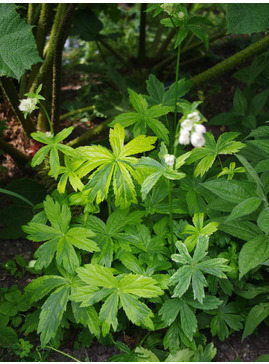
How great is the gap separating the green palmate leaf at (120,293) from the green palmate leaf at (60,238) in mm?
69

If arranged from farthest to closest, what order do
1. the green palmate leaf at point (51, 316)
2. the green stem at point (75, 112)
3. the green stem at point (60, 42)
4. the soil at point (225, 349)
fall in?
the green stem at point (75, 112) < the green stem at point (60, 42) < the soil at point (225, 349) < the green palmate leaf at point (51, 316)

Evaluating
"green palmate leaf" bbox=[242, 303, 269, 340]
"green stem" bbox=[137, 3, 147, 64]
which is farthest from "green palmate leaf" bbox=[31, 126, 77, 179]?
"green stem" bbox=[137, 3, 147, 64]

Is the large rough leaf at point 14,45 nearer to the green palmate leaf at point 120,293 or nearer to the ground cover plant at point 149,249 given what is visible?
the ground cover plant at point 149,249

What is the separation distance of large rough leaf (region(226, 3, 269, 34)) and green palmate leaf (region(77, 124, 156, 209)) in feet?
1.96

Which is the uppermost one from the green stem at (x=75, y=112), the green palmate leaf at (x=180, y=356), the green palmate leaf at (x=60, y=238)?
the green palmate leaf at (x=60, y=238)

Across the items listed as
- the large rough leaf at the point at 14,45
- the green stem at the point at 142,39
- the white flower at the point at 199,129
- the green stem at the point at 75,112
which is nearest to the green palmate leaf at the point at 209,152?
the white flower at the point at 199,129

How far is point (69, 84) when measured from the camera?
→ 3.46m

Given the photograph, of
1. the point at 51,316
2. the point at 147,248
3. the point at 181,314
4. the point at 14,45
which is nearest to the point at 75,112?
the point at 14,45

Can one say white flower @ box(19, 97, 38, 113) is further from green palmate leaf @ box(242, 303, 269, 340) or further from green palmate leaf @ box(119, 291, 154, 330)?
green palmate leaf @ box(242, 303, 269, 340)

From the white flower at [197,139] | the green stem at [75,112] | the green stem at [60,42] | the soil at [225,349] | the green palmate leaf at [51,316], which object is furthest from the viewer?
the green stem at [75,112]

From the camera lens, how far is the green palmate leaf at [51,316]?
1575 mm

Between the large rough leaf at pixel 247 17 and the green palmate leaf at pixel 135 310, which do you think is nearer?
the green palmate leaf at pixel 135 310

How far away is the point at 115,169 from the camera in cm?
163

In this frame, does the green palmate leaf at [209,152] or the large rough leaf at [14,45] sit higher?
the large rough leaf at [14,45]
